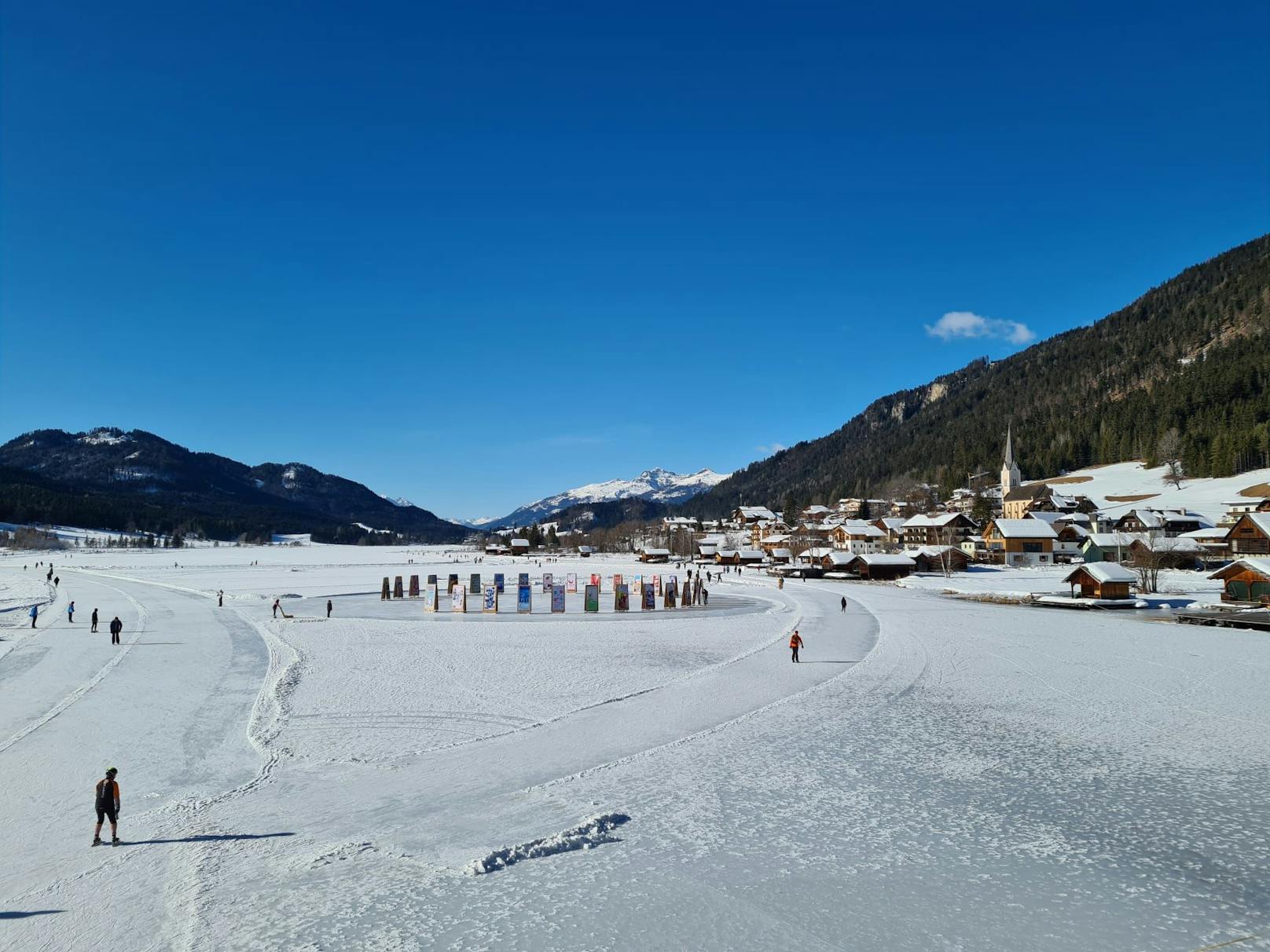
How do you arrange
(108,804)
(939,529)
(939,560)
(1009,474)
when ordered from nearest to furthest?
1. (108,804)
2. (939,560)
3. (939,529)
4. (1009,474)

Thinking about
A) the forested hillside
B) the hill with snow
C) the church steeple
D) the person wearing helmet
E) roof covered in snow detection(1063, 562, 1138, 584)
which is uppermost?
the forested hillside

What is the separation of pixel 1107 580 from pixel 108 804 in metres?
51.5

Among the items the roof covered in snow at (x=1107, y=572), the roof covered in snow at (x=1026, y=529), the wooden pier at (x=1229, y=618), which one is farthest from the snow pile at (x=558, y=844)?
the roof covered in snow at (x=1026, y=529)

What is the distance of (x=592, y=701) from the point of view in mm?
Result: 20062

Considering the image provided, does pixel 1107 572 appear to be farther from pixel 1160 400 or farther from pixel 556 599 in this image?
pixel 1160 400

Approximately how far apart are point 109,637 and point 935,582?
59.3m

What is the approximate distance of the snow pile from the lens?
9961 mm

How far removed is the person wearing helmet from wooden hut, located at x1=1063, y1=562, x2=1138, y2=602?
5112cm

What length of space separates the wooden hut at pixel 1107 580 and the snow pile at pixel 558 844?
150 ft

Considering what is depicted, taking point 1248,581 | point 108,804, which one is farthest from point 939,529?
point 108,804

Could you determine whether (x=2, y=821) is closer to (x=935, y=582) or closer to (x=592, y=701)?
(x=592, y=701)

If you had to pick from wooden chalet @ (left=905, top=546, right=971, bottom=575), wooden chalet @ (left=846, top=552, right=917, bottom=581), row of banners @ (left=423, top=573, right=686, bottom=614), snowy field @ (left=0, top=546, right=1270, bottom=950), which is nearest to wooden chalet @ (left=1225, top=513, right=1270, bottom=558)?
wooden chalet @ (left=905, top=546, right=971, bottom=575)

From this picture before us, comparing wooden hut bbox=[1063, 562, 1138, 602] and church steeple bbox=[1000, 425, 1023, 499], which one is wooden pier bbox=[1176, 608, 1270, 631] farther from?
church steeple bbox=[1000, 425, 1023, 499]

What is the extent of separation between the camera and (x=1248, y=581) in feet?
143
